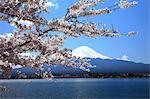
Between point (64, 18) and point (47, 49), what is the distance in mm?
425

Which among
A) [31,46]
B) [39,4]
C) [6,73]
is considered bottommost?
[6,73]

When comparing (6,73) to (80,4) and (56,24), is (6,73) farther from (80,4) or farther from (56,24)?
(80,4)

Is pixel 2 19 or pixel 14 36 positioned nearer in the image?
pixel 2 19

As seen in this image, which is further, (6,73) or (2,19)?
(6,73)

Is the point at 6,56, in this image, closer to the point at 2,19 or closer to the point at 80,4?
the point at 2,19

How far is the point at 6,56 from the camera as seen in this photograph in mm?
4324

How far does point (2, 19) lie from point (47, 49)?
59 cm

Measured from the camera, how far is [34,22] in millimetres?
4355

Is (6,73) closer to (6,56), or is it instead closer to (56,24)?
(6,56)

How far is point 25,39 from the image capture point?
178 inches

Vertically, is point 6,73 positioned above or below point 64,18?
below

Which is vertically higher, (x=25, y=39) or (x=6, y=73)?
(x=25, y=39)

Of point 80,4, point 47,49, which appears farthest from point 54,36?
point 80,4

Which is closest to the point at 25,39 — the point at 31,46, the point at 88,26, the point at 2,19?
the point at 31,46
